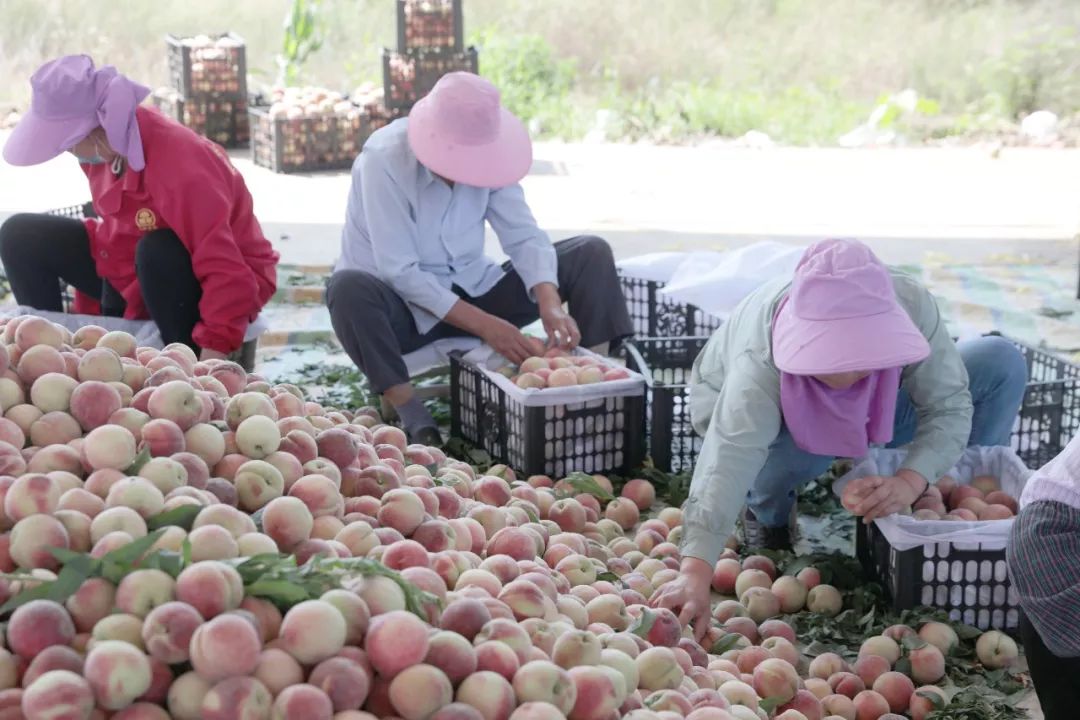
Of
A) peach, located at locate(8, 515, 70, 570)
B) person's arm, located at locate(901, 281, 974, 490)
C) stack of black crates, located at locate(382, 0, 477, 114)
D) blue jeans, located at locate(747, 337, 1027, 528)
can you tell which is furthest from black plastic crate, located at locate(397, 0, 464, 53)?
peach, located at locate(8, 515, 70, 570)

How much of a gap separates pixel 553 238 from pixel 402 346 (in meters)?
2.58

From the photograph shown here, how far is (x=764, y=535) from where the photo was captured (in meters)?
2.64

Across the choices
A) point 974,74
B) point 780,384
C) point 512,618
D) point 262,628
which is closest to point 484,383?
point 780,384

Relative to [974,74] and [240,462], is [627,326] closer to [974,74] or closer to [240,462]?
[240,462]

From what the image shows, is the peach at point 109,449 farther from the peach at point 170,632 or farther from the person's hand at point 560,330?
the person's hand at point 560,330

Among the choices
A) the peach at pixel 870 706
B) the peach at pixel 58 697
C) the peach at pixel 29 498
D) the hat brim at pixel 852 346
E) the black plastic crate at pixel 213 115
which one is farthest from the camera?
the black plastic crate at pixel 213 115

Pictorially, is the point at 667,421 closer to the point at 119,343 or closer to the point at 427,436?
the point at 427,436

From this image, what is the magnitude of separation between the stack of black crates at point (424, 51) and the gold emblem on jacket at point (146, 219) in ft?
13.8

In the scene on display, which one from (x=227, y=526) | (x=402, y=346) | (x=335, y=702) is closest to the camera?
(x=335, y=702)

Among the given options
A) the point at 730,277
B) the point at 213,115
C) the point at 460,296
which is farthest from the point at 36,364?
the point at 213,115

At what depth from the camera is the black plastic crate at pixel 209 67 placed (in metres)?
7.66

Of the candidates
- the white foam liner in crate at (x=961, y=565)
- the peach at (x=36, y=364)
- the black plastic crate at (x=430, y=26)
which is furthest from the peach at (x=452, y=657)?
the black plastic crate at (x=430, y=26)

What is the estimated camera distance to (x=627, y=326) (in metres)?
3.46

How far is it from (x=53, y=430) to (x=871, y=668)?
131cm
